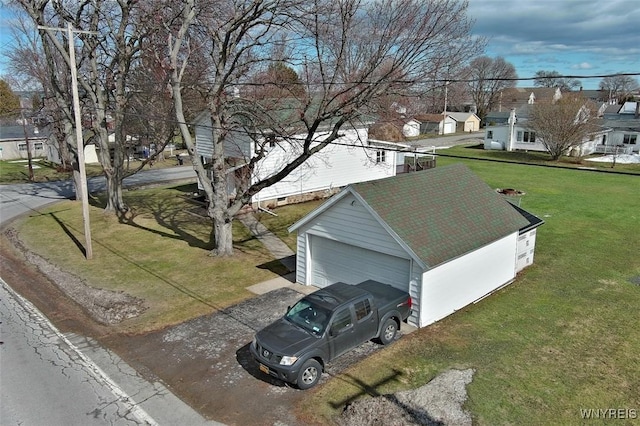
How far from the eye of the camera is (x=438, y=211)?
15.6 metres

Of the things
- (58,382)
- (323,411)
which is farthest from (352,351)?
(58,382)

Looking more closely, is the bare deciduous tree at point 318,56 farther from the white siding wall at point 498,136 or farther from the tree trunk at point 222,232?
the white siding wall at point 498,136

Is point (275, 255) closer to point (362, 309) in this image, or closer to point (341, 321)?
point (362, 309)

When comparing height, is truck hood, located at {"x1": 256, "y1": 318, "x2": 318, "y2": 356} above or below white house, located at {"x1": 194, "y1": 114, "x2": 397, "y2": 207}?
below

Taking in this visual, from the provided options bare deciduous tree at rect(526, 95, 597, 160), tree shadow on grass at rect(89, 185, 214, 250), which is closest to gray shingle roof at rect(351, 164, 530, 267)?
tree shadow on grass at rect(89, 185, 214, 250)

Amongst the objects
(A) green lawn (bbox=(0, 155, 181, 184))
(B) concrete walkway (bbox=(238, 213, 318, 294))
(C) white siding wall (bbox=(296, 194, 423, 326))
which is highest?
(C) white siding wall (bbox=(296, 194, 423, 326))

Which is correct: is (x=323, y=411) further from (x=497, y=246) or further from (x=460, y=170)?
(x=460, y=170)

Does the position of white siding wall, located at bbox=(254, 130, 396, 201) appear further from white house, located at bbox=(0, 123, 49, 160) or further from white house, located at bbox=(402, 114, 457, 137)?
white house, located at bbox=(402, 114, 457, 137)

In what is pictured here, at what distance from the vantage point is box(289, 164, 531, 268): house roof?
13977mm

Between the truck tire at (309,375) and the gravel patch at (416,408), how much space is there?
108 centimetres

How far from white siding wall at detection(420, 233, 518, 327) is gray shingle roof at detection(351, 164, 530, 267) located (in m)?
0.42

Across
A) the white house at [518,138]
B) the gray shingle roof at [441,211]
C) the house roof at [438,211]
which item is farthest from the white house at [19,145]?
the white house at [518,138]

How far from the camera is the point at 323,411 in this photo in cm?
970

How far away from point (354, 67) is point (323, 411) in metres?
10.9
